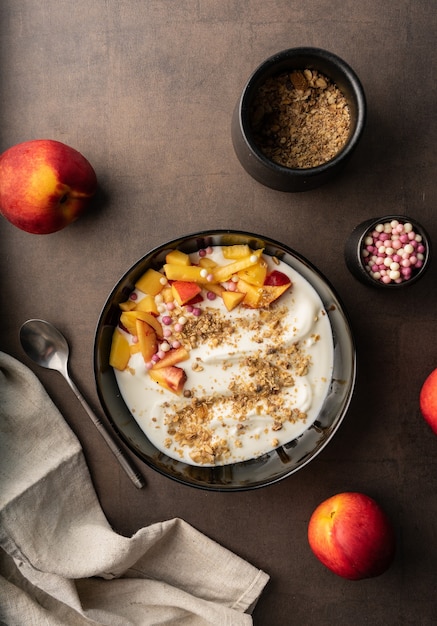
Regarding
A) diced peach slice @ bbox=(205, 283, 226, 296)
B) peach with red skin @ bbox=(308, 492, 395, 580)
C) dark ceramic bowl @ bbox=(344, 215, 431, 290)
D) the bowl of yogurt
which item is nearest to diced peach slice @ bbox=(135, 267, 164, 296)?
the bowl of yogurt

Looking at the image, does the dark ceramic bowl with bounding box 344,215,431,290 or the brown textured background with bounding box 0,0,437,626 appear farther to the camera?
the brown textured background with bounding box 0,0,437,626

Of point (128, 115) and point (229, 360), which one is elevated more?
point (128, 115)

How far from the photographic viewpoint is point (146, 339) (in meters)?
1.24

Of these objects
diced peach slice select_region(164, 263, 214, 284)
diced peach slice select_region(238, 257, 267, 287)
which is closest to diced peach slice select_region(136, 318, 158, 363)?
diced peach slice select_region(164, 263, 214, 284)

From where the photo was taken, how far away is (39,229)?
124 centimetres

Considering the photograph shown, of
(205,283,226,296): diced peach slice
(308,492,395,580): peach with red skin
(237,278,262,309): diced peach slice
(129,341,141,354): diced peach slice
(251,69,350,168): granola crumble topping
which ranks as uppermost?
(251,69,350,168): granola crumble topping

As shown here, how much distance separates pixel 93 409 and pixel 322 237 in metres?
0.63

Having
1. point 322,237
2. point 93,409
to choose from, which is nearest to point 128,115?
point 322,237

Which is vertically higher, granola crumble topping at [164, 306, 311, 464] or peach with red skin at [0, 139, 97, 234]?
peach with red skin at [0, 139, 97, 234]

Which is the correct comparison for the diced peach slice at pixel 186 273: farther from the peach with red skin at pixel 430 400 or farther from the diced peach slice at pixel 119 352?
the peach with red skin at pixel 430 400

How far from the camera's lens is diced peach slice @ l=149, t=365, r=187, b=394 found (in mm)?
1218

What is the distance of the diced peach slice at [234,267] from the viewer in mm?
1229

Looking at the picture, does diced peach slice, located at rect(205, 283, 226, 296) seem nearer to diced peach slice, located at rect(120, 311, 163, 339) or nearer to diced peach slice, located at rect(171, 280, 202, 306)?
diced peach slice, located at rect(171, 280, 202, 306)

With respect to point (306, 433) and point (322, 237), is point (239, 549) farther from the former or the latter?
point (322, 237)
